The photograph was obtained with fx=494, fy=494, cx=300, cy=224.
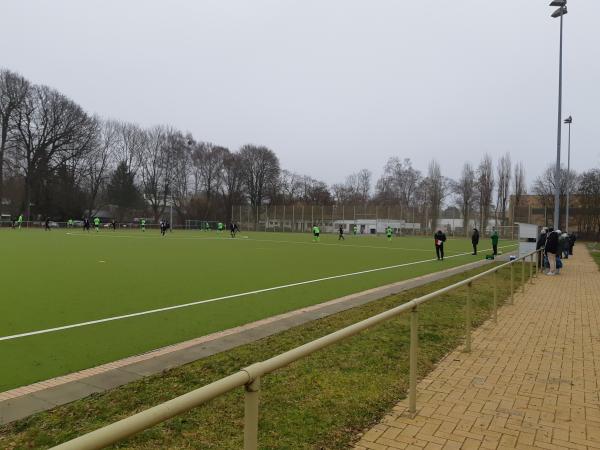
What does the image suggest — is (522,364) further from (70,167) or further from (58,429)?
(70,167)

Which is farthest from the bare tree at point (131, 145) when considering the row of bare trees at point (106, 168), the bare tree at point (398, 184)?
the bare tree at point (398, 184)

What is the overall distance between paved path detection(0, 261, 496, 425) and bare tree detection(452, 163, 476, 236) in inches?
3040

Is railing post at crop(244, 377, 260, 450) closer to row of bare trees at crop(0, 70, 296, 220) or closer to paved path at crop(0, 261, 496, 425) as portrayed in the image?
paved path at crop(0, 261, 496, 425)

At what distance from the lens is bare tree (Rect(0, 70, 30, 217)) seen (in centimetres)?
5816

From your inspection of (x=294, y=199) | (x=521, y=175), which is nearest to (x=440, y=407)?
(x=521, y=175)

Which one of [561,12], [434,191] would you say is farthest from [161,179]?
[561,12]

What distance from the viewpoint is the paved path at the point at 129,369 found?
461 cm

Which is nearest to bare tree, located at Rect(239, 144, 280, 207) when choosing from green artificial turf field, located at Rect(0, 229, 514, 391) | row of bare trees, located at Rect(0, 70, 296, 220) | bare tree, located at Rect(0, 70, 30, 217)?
row of bare trees, located at Rect(0, 70, 296, 220)

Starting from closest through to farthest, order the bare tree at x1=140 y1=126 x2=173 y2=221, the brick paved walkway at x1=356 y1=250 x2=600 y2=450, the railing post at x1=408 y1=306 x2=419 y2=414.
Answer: the brick paved walkway at x1=356 y1=250 x2=600 y2=450 → the railing post at x1=408 y1=306 x2=419 y2=414 → the bare tree at x1=140 y1=126 x2=173 y2=221

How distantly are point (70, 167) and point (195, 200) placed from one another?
2612 centimetres

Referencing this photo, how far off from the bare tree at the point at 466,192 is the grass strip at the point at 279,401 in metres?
78.4

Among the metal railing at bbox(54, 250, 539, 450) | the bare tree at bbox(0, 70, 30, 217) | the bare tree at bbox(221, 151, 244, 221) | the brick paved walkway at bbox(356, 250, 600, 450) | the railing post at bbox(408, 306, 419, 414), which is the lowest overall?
the brick paved walkway at bbox(356, 250, 600, 450)

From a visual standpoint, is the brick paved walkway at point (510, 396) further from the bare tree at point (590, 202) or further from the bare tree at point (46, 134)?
the bare tree at point (590, 202)

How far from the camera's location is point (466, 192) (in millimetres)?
83875
